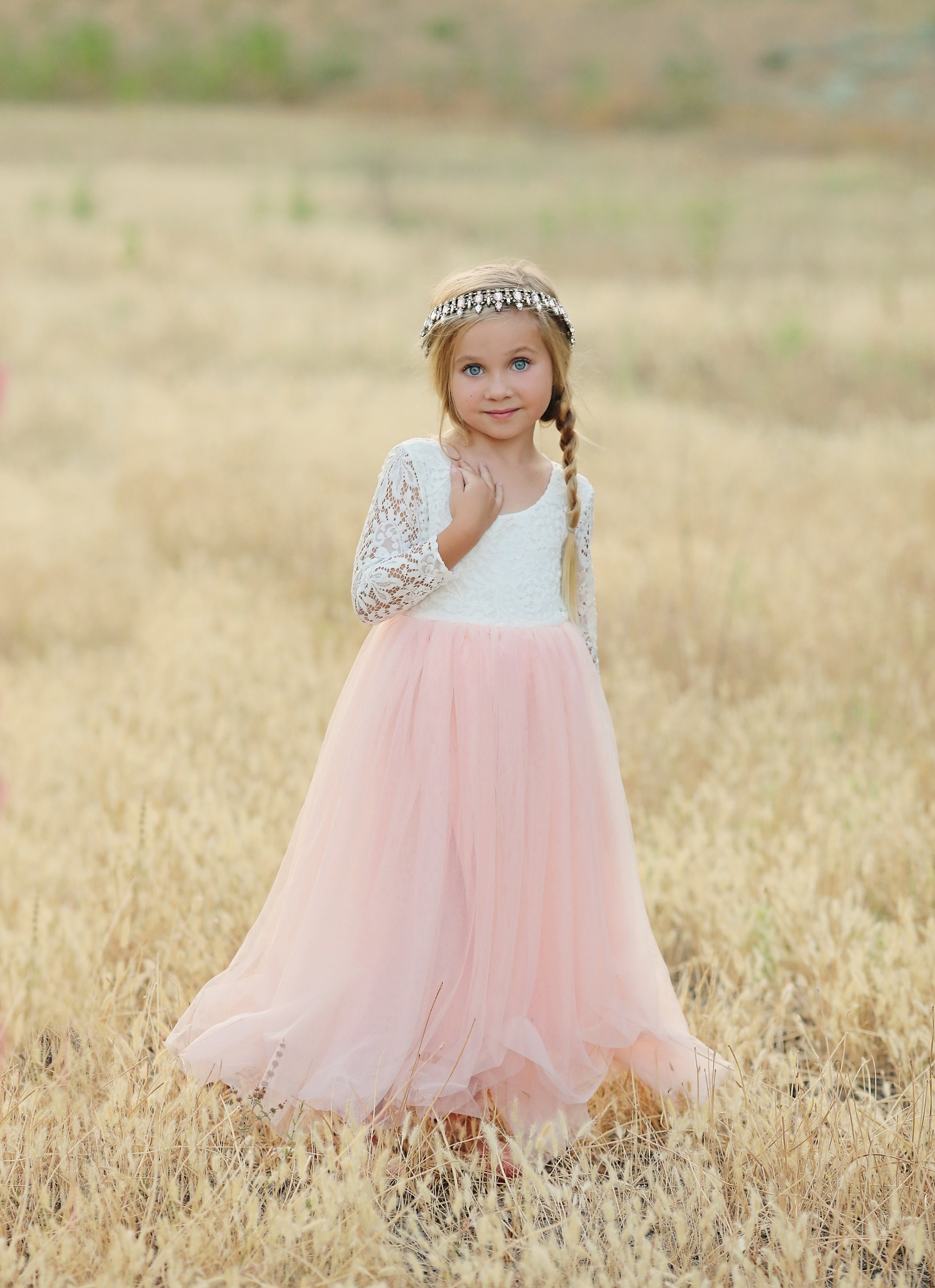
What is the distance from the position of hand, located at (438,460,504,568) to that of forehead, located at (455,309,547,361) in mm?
231

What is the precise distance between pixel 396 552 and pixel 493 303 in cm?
50

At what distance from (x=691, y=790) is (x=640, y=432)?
4312mm

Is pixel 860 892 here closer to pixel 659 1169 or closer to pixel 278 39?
pixel 659 1169

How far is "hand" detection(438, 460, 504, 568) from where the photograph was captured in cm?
229

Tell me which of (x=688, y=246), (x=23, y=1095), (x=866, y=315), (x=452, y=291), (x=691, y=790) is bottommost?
(x=23, y=1095)

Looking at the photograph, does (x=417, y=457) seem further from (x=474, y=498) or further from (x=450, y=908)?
(x=450, y=908)

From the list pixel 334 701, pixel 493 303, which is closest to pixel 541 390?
pixel 493 303

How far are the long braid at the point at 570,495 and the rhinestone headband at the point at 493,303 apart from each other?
21 cm

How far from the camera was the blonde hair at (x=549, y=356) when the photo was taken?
236cm

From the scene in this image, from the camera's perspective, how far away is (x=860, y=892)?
3.16 metres

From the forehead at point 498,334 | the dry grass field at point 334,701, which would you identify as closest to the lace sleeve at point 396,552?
the forehead at point 498,334

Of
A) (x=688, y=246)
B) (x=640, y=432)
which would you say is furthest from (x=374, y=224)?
(x=640, y=432)

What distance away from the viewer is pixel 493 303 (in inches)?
91.4

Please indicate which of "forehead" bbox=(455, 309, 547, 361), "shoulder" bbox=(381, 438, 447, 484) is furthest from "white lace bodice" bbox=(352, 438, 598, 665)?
"forehead" bbox=(455, 309, 547, 361)
